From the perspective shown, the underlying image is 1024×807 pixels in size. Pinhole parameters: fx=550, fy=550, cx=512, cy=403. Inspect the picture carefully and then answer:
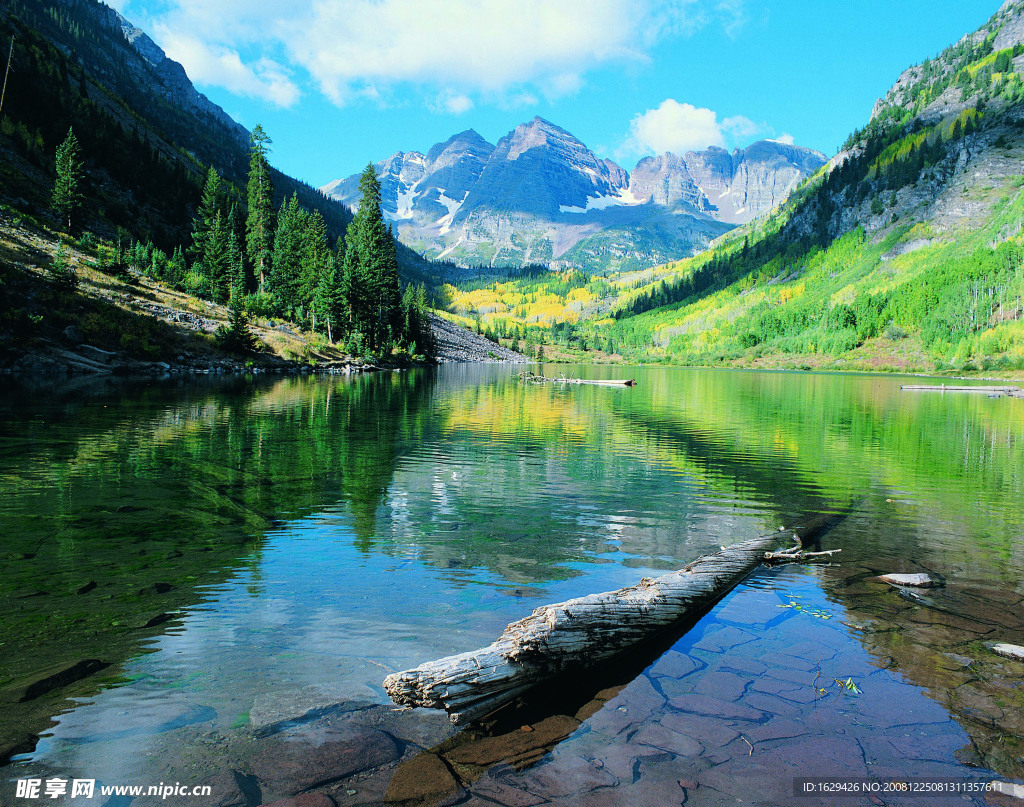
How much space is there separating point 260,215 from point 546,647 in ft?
358

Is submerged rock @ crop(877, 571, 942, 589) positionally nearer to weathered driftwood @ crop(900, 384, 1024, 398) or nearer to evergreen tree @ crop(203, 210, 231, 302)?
weathered driftwood @ crop(900, 384, 1024, 398)

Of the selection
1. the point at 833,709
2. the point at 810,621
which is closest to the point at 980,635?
the point at 810,621

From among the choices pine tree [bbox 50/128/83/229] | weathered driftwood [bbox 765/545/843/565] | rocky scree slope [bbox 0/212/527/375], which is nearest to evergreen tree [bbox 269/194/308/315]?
rocky scree slope [bbox 0/212/527/375]

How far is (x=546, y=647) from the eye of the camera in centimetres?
721

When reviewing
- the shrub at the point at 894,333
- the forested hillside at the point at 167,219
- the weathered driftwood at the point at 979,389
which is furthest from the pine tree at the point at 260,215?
the shrub at the point at 894,333

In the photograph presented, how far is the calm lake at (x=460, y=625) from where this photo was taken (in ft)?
19.7

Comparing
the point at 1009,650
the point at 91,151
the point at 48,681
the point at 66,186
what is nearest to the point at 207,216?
the point at 91,151

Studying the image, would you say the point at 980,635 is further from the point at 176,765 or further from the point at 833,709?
the point at 176,765

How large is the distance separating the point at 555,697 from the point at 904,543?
12456 millimetres

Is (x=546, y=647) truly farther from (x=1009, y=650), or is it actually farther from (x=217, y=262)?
(x=217, y=262)

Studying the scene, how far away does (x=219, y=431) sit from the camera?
27.5 metres

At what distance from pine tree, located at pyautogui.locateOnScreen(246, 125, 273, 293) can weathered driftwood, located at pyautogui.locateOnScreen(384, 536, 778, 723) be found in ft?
328

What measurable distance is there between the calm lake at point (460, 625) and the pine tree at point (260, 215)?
277 ft

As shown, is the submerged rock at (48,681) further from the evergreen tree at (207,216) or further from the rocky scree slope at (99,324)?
the evergreen tree at (207,216)
